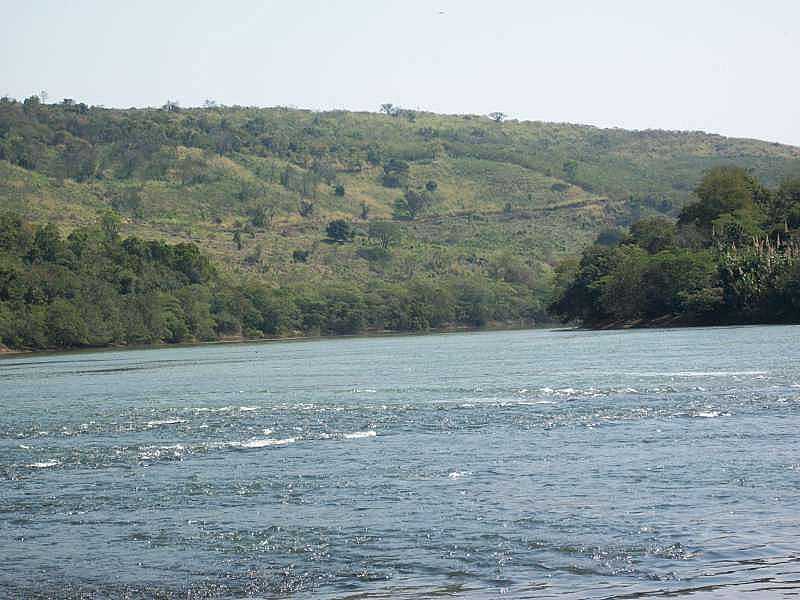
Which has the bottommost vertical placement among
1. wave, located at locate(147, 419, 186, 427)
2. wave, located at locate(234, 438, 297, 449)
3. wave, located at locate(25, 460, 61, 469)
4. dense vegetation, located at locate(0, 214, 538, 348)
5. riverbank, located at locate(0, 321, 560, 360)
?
wave, located at locate(234, 438, 297, 449)

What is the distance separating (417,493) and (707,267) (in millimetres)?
105594

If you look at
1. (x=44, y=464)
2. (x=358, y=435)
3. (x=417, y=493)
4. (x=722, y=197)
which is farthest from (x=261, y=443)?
(x=722, y=197)

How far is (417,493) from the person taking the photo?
2658 centimetres

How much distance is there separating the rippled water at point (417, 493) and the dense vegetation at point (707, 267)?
67.7 m

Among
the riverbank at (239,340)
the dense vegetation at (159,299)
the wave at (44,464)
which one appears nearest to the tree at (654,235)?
the riverbank at (239,340)

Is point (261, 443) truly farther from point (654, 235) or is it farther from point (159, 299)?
point (159, 299)

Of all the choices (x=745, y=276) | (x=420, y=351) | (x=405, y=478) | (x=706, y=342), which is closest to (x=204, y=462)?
(x=405, y=478)

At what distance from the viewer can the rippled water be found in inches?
773

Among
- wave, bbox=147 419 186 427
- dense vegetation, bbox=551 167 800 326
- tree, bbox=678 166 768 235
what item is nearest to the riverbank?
dense vegetation, bbox=551 167 800 326

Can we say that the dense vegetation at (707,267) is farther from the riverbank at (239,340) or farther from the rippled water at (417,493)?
the rippled water at (417,493)

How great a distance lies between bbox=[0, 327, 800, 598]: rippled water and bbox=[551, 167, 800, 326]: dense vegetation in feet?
222

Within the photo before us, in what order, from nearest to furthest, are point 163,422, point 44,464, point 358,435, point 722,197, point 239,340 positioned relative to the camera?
1. point 44,464
2. point 358,435
3. point 163,422
4. point 722,197
5. point 239,340

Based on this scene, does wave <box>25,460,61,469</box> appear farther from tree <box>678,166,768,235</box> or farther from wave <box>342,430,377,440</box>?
tree <box>678,166,768,235</box>

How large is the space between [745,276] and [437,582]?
10570 cm
